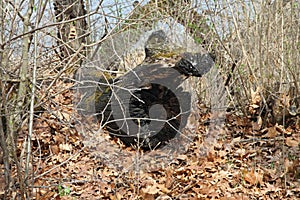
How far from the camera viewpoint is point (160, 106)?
151 inches

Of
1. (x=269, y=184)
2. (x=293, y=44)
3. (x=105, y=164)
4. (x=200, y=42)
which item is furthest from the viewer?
(x=200, y=42)

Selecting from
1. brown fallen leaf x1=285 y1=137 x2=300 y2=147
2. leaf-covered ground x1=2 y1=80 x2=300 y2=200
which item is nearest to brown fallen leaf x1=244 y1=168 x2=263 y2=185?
leaf-covered ground x1=2 y1=80 x2=300 y2=200

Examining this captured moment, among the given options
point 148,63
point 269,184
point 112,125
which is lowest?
point 269,184

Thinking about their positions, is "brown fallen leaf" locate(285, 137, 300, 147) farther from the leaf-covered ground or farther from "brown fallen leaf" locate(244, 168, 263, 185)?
"brown fallen leaf" locate(244, 168, 263, 185)

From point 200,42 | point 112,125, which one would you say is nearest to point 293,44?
point 200,42

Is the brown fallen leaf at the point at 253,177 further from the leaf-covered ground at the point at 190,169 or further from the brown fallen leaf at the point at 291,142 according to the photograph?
the brown fallen leaf at the point at 291,142

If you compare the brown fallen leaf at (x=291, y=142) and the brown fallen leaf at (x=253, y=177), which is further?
the brown fallen leaf at (x=291, y=142)

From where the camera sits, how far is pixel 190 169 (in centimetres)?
348

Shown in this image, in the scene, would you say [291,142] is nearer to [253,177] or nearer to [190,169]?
[253,177]

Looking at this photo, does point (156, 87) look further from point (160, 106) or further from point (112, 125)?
point (112, 125)

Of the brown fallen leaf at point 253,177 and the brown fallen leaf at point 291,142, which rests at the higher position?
the brown fallen leaf at point 291,142

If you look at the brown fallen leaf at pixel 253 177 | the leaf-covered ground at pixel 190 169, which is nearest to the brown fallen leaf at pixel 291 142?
the leaf-covered ground at pixel 190 169

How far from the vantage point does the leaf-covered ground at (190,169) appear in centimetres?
297

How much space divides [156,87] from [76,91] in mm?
1165
